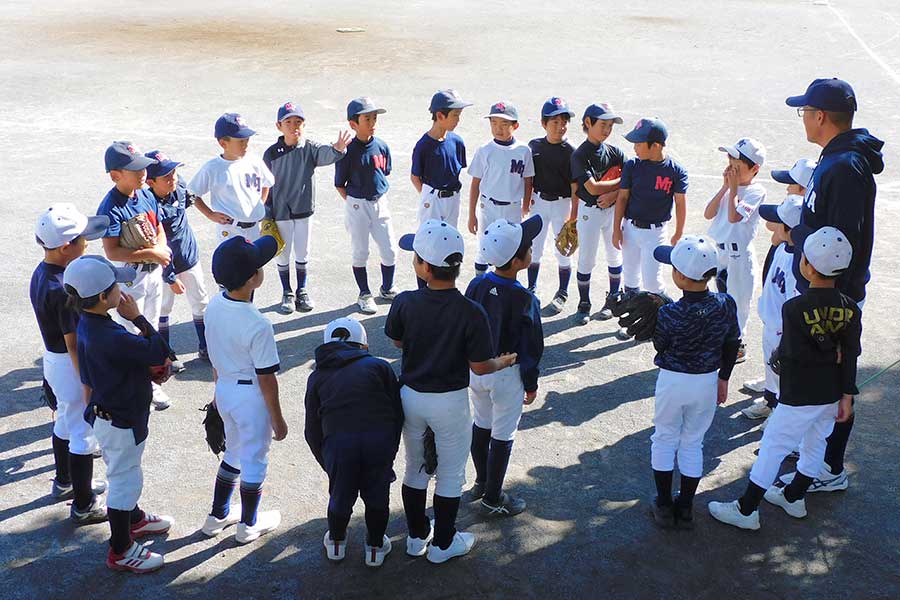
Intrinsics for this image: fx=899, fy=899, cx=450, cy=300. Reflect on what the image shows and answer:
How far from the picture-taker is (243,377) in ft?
19.0

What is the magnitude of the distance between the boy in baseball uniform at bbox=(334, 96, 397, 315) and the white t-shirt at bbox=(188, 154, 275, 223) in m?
1.13

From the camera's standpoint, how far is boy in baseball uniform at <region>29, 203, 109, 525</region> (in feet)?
20.0

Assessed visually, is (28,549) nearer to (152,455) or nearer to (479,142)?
(152,455)

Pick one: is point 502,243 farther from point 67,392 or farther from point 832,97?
point 67,392

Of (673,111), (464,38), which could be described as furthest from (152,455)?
(464,38)

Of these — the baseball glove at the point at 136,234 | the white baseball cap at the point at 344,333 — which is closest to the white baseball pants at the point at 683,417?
the white baseball cap at the point at 344,333

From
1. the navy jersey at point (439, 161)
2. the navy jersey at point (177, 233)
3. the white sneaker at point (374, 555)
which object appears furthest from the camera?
the navy jersey at point (439, 161)

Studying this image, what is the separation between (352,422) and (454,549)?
1212 millimetres

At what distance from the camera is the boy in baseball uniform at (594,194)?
30.8 ft

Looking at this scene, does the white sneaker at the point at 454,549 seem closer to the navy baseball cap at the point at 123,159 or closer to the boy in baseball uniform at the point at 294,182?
the navy baseball cap at the point at 123,159

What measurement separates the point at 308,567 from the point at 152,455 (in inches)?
79.3

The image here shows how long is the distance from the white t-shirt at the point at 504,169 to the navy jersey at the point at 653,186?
1.19 metres

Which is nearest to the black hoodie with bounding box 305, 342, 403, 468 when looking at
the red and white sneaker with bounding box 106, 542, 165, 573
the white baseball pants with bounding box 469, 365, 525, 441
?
the white baseball pants with bounding box 469, 365, 525, 441

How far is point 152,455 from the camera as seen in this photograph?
7125 millimetres
